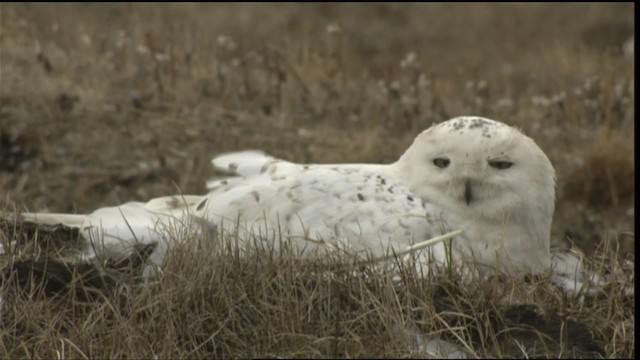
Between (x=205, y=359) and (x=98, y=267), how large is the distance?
1.77ft

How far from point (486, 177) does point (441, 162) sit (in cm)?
19

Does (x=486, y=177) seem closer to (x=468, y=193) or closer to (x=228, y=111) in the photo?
(x=468, y=193)

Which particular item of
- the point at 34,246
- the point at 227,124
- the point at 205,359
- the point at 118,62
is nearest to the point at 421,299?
the point at 205,359

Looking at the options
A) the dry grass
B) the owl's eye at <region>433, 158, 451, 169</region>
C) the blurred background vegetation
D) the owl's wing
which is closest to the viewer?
the dry grass

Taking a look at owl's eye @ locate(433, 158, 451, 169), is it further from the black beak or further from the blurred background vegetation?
the blurred background vegetation

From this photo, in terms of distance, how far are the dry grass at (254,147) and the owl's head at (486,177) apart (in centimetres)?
31

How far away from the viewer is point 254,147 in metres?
8.12

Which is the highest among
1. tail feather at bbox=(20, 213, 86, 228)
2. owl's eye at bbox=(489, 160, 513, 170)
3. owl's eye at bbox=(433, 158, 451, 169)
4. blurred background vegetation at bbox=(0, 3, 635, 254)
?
tail feather at bbox=(20, 213, 86, 228)

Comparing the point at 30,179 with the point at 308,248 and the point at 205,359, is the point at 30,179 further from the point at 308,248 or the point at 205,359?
the point at 205,359

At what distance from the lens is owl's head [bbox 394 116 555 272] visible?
435 cm

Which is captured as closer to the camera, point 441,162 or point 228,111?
point 441,162

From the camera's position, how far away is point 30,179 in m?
7.52

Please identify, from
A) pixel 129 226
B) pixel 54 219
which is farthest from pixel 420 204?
pixel 54 219

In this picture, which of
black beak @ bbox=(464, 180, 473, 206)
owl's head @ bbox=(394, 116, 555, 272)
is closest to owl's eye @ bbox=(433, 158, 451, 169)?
owl's head @ bbox=(394, 116, 555, 272)
